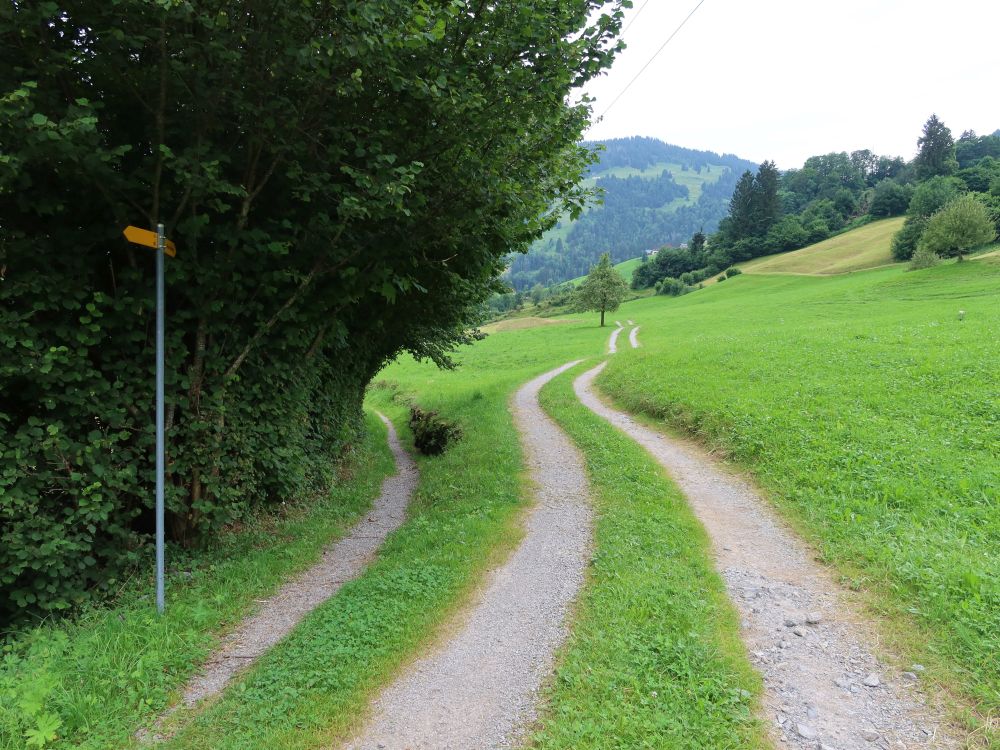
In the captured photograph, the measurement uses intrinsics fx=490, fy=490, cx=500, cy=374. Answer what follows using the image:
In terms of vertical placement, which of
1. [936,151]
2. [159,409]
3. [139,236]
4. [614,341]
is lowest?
[614,341]

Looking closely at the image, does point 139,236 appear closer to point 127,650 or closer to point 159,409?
point 159,409

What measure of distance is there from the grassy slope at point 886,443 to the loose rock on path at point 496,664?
3446 mm

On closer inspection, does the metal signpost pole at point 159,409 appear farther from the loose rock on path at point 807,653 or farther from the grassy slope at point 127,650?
the loose rock on path at point 807,653

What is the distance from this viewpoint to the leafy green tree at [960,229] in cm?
4803

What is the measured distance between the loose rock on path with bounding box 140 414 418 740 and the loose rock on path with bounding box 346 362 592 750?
177 cm

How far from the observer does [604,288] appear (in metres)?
62.0

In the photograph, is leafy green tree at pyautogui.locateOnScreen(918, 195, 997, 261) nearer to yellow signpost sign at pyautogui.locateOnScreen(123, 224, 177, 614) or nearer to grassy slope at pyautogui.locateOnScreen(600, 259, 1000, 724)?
grassy slope at pyautogui.locateOnScreen(600, 259, 1000, 724)

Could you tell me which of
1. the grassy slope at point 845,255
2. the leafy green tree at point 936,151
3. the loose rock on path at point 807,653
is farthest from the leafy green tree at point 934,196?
the loose rock on path at point 807,653

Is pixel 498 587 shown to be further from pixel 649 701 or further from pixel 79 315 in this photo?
pixel 79 315

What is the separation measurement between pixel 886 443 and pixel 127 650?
11.9m

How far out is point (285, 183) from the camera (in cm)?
688

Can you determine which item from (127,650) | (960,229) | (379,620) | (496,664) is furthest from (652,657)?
(960,229)

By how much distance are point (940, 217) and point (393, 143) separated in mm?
66407

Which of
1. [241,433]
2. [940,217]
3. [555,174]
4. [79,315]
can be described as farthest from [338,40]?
[940,217]
